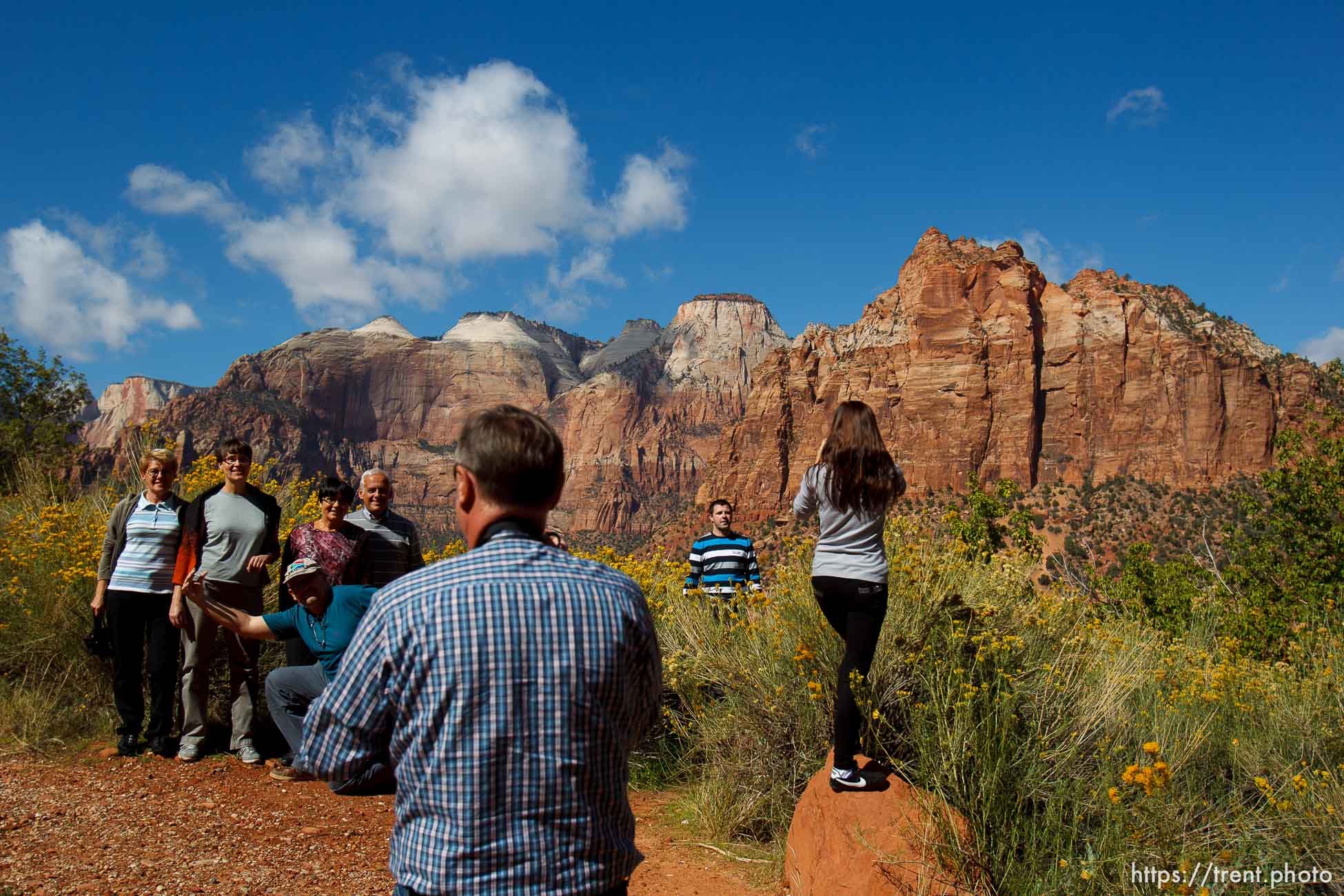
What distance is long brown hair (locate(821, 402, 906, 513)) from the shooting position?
355 cm

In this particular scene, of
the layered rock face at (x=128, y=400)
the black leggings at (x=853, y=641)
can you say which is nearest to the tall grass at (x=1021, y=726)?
the black leggings at (x=853, y=641)

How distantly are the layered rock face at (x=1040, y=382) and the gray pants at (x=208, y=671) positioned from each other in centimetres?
7235

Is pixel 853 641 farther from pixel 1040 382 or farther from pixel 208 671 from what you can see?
pixel 1040 382

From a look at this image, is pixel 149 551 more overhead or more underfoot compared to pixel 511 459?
more underfoot

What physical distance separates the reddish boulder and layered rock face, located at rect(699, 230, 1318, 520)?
7290 cm

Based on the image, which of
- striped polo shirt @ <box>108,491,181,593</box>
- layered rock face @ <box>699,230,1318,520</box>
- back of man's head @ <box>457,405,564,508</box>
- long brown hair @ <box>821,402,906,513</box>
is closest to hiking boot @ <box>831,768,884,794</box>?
long brown hair @ <box>821,402,906,513</box>

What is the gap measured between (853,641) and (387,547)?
9.87 ft

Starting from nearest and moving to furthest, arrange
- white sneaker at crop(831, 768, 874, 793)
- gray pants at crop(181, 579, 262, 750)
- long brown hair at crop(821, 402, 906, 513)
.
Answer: white sneaker at crop(831, 768, 874, 793) → long brown hair at crop(821, 402, 906, 513) → gray pants at crop(181, 579, 262, 750)

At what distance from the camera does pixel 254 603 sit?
545 cm

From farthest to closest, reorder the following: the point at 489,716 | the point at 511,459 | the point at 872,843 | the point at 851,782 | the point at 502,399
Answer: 1. the point at 502,399
2. the point at 851,782
3. the point at 872,843
4. the point at 511,459
5. the point at 489,716

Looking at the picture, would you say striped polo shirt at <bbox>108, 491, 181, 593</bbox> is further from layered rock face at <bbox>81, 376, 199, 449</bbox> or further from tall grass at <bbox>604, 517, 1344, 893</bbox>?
layered rock face at <bbox>81, 376, 199, 449</bbox>

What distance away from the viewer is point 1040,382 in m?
77.2

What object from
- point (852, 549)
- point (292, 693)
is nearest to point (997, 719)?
point (852, 549)

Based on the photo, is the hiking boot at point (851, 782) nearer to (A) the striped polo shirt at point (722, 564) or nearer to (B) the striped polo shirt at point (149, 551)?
(A) the striped polo shirt at point (722, 564)
